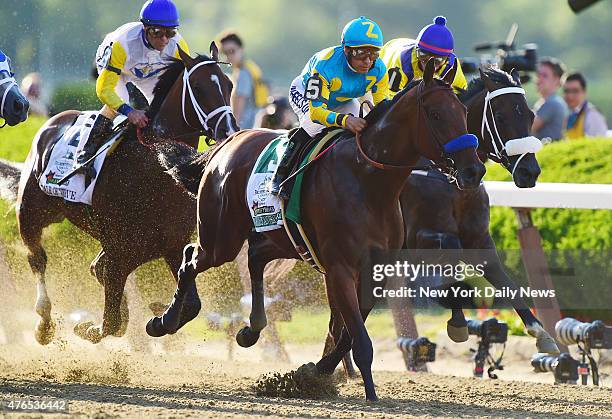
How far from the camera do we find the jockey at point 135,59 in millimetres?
7844

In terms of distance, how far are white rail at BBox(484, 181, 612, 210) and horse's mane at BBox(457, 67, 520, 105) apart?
4.11 feet

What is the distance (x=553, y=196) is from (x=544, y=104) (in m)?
3.73

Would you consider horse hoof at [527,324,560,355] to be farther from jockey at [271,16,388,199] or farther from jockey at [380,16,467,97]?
jockey at [271,16,388,199]

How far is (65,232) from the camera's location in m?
9.92

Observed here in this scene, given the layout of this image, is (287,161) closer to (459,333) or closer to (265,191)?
(265,191)

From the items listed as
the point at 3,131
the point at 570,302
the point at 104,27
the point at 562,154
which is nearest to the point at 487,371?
the point at 570,302

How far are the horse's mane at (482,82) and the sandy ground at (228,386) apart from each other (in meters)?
1.68

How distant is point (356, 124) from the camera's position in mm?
6504

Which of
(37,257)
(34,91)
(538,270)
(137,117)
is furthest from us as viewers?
(34,91)

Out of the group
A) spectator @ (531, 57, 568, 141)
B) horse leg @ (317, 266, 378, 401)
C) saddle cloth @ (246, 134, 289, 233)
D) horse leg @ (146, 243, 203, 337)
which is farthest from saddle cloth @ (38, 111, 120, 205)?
spectator @ (531, 57, 568, 141)

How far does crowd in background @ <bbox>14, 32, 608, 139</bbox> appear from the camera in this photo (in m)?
11.9

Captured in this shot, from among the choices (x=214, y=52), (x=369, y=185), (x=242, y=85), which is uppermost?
(x=242, y=85)

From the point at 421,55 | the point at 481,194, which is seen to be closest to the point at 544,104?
the point at 481,194

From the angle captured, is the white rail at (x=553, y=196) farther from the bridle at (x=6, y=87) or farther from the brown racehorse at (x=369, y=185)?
the bridle at (x=6, y=87)
